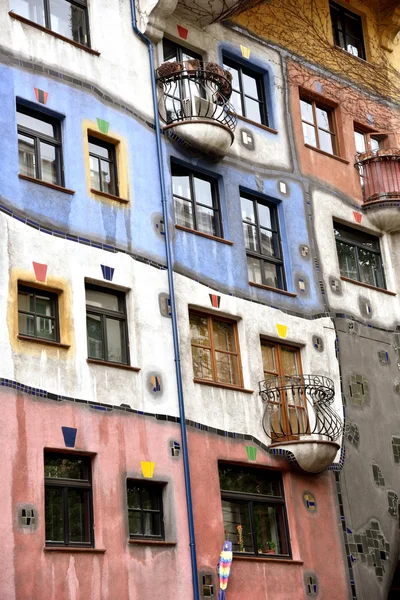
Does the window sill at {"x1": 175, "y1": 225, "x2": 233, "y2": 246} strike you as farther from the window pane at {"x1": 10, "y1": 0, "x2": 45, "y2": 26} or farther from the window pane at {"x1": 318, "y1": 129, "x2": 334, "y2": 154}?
the window pane at {"x1": 318, "y1": 129, "x2": 334, "y2": 154}

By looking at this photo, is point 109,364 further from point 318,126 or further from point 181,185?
point 318,126

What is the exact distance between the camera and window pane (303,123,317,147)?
22.3 m

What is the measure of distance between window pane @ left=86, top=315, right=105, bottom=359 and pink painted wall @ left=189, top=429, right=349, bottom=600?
1.99 meters

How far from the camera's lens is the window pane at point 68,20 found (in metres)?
18.6

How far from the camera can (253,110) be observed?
21609 millimetres

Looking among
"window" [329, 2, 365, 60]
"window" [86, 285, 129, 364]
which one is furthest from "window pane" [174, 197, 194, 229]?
"window" [329, 2, 365, 60]

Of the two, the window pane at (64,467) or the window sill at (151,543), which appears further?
the window sill at (151,543)

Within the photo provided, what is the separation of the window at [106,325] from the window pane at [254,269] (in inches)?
127

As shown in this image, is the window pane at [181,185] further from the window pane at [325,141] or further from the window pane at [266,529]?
the window pane at [266,529]

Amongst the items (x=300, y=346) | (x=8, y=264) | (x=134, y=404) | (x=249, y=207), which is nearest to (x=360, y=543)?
(x=300, y=346)

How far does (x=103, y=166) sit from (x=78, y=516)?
19.5ft

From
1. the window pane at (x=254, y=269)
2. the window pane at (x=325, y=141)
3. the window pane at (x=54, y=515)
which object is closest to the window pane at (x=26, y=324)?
the window pane at (x=54, y=515)

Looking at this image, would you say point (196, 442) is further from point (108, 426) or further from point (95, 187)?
point (95, 187)

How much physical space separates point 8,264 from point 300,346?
6289 mm
